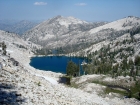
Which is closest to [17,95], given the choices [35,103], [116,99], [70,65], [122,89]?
[35,103]

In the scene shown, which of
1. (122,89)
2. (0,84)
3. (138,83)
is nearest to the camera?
(0,84)

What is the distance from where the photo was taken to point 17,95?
32219 mm

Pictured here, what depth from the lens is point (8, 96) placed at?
29.7 meters

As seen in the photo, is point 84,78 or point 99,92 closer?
point 99,92

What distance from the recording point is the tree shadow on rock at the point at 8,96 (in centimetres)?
2695

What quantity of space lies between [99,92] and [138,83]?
33.0 metres

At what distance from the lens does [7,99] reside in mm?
27953

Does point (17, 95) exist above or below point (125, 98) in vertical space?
above

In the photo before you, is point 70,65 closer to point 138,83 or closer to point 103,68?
point 103,68

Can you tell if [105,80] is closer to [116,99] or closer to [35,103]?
[116,99]

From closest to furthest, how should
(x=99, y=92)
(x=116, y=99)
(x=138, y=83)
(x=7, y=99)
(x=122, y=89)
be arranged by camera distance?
(x=7, y=99) → (x=116, y=99) → (x=99, y=92) → (x=122, y=89) → (x=138, y=83)

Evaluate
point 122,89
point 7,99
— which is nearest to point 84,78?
point 122,89

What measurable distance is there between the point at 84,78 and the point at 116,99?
4003 cm

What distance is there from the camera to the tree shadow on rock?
88.4 feet
